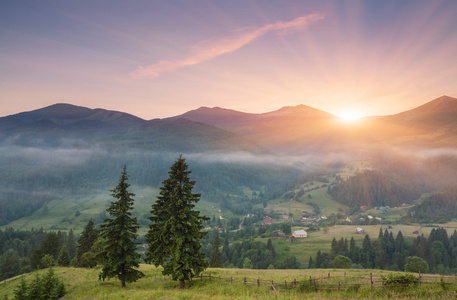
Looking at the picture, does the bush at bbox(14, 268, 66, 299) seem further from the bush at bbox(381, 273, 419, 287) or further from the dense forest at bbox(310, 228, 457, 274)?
the dense forest at bbox(310, 228, 457, 274)

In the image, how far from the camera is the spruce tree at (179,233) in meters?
33.2

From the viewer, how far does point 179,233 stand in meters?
33.7

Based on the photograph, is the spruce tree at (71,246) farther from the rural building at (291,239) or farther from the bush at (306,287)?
the rural building at (291,239)

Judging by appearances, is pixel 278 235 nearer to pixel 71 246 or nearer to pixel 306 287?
pixel 71 246

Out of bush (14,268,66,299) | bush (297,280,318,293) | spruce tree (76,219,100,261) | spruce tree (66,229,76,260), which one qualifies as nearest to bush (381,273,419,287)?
bush (297,280,318,293)

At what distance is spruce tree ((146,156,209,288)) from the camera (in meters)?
33.2

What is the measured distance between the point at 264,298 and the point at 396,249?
157169 millimetres

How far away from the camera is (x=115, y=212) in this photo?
3803 cm

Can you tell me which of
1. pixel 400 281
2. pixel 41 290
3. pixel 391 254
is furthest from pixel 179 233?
pixel 391 254

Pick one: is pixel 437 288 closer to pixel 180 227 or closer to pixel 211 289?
pixel 211 289

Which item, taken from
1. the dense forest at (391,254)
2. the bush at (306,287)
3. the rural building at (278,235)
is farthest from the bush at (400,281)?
the rural building at (278,235)

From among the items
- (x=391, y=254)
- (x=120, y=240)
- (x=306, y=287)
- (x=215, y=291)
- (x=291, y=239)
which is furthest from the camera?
(x=291, y=239)

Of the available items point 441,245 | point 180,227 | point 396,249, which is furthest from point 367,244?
point 180,227

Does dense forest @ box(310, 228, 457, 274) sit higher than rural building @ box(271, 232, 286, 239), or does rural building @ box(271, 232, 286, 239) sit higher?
dense forest @ box(310, 228, 457, 274)
